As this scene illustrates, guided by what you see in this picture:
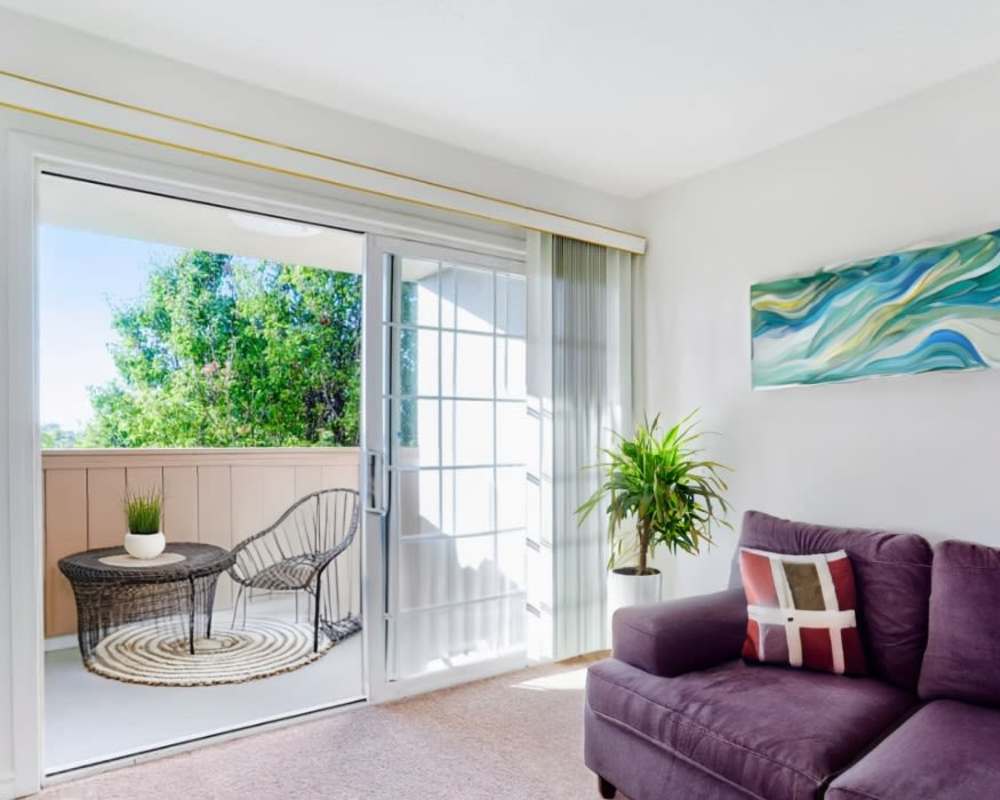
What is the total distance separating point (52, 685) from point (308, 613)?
159cm

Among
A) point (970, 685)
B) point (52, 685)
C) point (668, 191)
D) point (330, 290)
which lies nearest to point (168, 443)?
point (330, 290)

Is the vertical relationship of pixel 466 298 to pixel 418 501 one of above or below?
above

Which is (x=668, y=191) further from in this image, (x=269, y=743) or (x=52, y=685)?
(x=52, y=685)

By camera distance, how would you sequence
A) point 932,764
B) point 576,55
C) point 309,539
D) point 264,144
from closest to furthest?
point 932,764 → point 576,55 → point 264,144 → point 309,539

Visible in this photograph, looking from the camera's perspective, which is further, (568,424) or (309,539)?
(309,539)

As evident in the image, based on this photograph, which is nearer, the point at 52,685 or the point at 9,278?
the point at 9,278

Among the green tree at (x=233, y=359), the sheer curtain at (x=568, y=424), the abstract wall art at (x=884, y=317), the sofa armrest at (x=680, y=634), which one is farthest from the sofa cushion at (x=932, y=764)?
the green tree at (x=233, y=359)

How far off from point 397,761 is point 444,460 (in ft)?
4.40

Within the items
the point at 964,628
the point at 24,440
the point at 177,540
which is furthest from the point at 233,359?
the point at 964,628

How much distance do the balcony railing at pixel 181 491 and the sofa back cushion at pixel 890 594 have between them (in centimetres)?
318

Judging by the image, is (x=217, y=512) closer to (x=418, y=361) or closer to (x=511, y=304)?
(x=418, y=361)

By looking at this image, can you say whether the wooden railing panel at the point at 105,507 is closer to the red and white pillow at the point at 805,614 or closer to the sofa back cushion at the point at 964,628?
the red and white pillow at the point at 805,614

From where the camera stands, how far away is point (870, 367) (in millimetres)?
2852

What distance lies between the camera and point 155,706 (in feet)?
10.6
